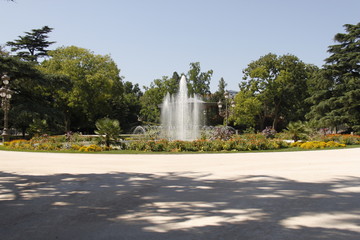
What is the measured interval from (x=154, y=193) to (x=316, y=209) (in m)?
2.79

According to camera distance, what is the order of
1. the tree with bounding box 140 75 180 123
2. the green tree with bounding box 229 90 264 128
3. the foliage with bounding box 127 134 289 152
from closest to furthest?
the foliage with bounding box 127 134 289 152, the green tree with bounding box 229 90 264 128, the tree with bounding box 140 75 180 123

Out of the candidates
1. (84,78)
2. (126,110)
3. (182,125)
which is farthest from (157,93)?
(182,125)

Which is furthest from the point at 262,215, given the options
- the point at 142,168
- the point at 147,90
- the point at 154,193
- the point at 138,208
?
the point at 147,90

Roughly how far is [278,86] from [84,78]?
82.4 ft

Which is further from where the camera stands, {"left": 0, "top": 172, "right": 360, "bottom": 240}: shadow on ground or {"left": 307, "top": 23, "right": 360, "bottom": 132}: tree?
{"left": 307, "top": 23, "right": 360, "bottom": 132}: tree

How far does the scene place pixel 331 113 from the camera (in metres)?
32.6

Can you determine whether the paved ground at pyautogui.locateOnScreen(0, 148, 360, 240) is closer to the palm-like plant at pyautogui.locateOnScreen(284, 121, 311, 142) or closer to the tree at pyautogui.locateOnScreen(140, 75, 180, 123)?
the palm-like plant at pyautogui.locateOnScreen(284, 121, 311, 142)

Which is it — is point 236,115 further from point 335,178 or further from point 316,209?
point 316,209

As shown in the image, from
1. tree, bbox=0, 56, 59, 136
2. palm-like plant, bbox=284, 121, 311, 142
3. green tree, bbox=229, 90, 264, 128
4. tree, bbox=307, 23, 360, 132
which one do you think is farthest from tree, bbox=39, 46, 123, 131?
tree, bbox=307, 23, 360, 132

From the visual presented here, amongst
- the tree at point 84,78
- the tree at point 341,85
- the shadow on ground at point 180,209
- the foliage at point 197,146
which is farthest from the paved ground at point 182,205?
the tree at point 84,78

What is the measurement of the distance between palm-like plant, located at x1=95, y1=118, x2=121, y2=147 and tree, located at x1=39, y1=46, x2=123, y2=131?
19.7m

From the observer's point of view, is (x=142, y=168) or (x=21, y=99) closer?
(x=142, y=168)

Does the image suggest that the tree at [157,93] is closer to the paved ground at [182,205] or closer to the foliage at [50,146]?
the foliage at [50,146]

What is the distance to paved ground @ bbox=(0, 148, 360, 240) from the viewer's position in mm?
3730
